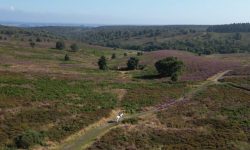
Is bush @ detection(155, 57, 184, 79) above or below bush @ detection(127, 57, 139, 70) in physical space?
above

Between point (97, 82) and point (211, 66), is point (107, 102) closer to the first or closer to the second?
point (97, 82)

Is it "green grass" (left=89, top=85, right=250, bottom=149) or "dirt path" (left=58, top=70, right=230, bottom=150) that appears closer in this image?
"dirt path" (left=58, top=70, right=230, bottom=150)

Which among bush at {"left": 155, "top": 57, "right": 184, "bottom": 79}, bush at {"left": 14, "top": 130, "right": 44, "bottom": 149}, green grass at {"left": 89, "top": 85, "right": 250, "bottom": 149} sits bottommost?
green grass at {"left": 89, "top": 85, "right": 250, "bottom": 149}

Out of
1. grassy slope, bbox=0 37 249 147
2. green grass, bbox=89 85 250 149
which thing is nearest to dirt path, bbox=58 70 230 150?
green grass, bbox=89 85 250 149

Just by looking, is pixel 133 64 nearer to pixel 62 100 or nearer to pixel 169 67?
pixel 169 67

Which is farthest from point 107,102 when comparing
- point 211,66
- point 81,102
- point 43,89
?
point 211,66

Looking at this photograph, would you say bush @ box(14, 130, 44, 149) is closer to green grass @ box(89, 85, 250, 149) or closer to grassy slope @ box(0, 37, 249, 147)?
grassy slope @ box(0, 37, 249, 147)

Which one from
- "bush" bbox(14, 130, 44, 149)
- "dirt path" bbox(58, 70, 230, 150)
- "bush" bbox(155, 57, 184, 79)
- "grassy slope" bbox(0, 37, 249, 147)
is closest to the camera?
"bush" bbox(14, 130, 44, 149)

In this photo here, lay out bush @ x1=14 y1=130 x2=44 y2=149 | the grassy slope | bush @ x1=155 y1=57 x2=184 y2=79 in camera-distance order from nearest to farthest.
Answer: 1. bush @ x1=14 y1=130 x2=44 y2=149
2. the grassy slope
3. bush @ x1=155 y1=57 x2=184 y2=79

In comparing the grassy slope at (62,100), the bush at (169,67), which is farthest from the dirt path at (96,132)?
the bush at (169,67)
